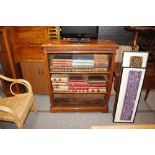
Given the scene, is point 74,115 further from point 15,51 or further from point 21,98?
point 15,51

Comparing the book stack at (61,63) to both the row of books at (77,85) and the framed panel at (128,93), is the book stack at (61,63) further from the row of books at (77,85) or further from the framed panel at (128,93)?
the framed panel at (128,93)

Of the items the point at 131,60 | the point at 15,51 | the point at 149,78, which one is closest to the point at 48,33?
the point at 15,51

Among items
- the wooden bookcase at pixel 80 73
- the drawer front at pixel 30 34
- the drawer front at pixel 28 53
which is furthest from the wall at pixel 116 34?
the drawer front at pixel 28 53

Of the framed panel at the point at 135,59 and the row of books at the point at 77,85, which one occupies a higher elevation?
the framed panel at the point at 135,59

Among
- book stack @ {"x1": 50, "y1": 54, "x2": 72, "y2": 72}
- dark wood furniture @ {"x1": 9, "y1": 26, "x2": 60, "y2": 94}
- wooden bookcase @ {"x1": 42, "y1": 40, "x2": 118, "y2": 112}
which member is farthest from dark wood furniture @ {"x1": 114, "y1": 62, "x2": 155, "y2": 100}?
dark wood furniture @ {"x1": 9, "y1": 26, "x2": 60, "y2": 94}

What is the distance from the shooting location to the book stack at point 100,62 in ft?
8.24

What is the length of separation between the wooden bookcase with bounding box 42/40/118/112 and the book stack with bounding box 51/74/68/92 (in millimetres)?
63

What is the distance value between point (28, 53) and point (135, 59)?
1.89 meters

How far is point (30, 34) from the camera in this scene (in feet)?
9.07

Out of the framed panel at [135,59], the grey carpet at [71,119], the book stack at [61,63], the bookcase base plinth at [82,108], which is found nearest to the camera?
the framed panel at [135,59]

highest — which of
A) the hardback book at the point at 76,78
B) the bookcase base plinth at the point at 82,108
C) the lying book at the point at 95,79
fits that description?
the hardback book at the point at 76,78

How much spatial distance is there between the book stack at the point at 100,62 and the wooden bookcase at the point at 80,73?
0.17 ft
